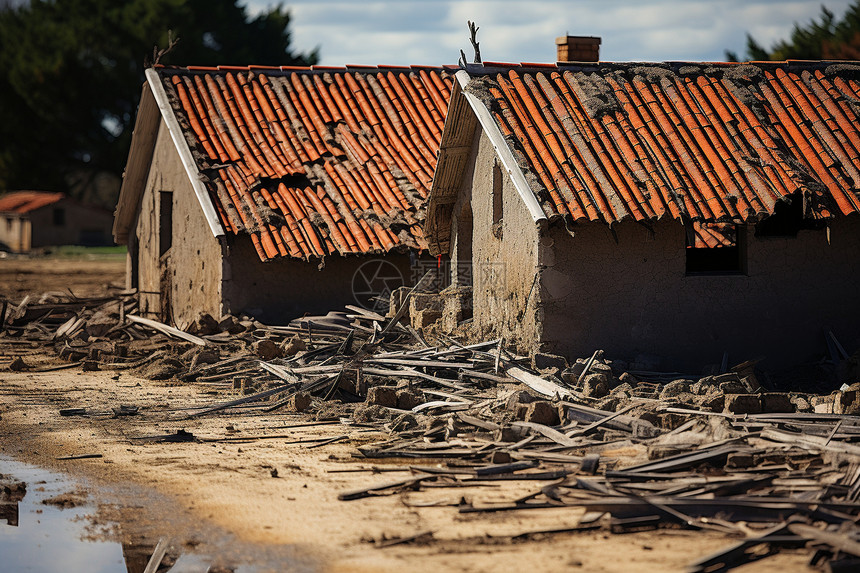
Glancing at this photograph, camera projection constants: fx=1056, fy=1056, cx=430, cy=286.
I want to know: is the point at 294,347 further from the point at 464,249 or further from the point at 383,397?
the point at 383,397

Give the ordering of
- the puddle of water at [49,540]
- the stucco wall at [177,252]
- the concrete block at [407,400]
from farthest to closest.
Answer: the stucco wall at [177,252]
the concrete block at [407,400]
the puddle of water at [49,540]

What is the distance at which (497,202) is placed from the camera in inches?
585

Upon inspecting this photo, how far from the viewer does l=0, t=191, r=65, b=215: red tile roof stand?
55188 millimetres

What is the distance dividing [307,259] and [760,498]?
10.7 metres

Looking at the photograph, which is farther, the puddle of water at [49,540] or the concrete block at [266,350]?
the concrete block at [266,350]

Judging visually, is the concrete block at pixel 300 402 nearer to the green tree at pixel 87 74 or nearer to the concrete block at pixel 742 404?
Answer: the concrete block at pixel 742 404

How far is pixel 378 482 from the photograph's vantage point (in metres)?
8.88

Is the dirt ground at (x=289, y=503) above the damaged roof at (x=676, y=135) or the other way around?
the other way around

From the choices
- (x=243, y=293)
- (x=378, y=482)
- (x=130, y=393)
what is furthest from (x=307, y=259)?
(x=378, y=482)

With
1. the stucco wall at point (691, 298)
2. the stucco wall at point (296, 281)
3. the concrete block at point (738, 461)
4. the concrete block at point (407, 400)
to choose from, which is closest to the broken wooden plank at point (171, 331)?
the stucco wall at point (296, 281)

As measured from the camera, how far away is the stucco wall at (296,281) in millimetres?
17516

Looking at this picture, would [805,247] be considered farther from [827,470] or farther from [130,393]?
[130,393]

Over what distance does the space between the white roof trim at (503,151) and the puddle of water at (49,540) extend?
6.28 meters

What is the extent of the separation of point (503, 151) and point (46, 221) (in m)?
47.9
